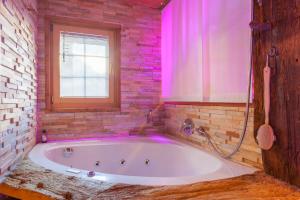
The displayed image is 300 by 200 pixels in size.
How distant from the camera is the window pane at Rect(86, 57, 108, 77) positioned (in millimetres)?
2498

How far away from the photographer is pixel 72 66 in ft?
8.00

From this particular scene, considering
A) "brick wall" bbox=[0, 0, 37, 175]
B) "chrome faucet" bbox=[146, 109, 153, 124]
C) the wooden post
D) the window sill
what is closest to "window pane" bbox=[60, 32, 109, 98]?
the window sill

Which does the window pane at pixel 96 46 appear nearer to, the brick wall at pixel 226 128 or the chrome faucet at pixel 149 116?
the chrome faucet at pixel 149 116

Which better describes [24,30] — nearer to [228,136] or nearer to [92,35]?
[92,35]

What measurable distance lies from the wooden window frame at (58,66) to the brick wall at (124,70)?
5 cm

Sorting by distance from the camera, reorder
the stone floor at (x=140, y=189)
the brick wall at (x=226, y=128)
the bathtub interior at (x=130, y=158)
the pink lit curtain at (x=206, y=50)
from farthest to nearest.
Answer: the bathtub interior at (x=130, y=158) < the pink lit curtain at (x=206, y=50) < the brick wall at (x=226, y=128) < the stone floor at (x=140, y=189)

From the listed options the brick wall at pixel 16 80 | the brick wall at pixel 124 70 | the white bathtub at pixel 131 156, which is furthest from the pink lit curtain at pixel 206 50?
the brick wall at pixel 16 80

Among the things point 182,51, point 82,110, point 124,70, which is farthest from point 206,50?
point 82,110

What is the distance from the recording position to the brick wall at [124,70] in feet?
7.61

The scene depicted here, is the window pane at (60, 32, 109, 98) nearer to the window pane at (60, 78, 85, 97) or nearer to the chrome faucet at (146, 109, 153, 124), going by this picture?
the window pane at (60, 78, 85, 97)

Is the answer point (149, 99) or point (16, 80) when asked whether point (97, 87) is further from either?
point (16, 80)

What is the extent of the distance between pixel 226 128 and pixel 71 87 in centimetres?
163

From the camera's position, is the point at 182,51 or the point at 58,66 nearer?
the point at 182,51

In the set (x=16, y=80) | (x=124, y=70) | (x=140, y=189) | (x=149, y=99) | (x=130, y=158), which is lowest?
(x=130, y=158)
